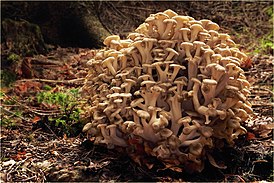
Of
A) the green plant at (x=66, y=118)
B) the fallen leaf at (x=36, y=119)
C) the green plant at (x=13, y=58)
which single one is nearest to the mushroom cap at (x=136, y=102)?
the green plant at (x=66, y=118)

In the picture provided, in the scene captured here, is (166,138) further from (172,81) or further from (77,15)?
(77,15)

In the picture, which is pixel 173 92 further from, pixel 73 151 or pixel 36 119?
pixel 36 119

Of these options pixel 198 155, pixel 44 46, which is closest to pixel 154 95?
pixel 198 155

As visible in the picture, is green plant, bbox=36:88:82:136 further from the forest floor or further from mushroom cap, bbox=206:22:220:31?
mushroom cap, bbox=206:22:220:31

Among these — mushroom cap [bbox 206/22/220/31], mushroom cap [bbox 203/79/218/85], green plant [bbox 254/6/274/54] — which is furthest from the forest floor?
green plant [bbox 254/6/274/54]

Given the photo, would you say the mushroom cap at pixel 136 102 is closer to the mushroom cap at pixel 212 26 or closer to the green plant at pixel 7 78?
the mushroom cap at pixel 212 26

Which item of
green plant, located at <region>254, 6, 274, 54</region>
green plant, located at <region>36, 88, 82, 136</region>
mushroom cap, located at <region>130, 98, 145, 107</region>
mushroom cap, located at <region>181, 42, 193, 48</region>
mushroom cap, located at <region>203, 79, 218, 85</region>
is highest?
mushroom cap, located at <region>181, 42, 193, 48</region>
